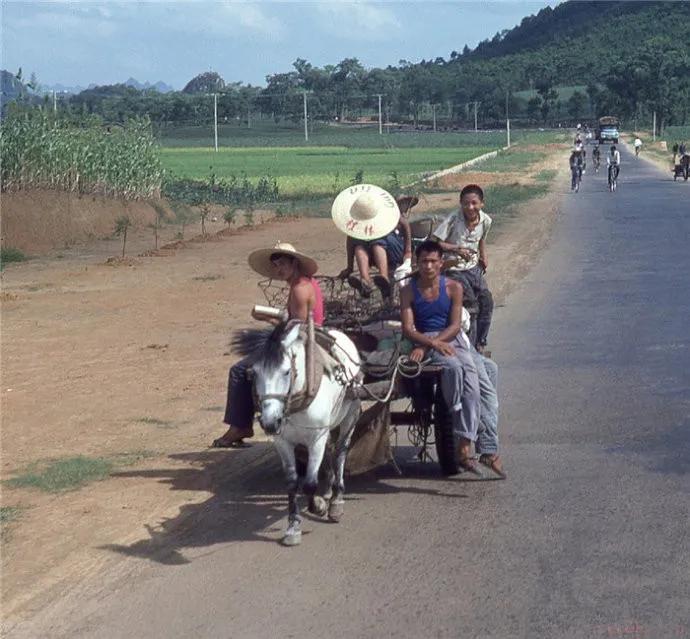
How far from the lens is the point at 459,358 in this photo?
Answer: 8297mm

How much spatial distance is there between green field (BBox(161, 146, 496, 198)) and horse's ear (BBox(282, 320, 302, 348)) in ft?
118

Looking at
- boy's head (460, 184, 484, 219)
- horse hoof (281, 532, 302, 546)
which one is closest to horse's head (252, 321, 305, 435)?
horse hoof (281, 532, 302, 546)

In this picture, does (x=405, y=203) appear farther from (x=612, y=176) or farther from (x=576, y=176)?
(x=612, y=176)

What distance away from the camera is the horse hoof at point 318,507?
768 centimetres

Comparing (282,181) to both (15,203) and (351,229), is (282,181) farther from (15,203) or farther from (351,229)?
(351,229)

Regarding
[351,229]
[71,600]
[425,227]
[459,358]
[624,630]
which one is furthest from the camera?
[425,227]

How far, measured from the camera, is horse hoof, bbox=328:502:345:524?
7.56 m

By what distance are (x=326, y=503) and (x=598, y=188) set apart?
133ft

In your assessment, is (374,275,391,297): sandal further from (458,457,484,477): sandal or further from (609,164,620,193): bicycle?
(609,164,620,193): bicycle

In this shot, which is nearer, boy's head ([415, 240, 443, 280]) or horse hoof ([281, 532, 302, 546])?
horse hoof ([281, 532, 302, 546])

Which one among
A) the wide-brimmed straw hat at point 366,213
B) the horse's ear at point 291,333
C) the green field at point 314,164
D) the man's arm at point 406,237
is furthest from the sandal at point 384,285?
the green field at point 314,164

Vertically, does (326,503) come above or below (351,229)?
below

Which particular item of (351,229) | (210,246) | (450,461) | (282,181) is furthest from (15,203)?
(282,181)

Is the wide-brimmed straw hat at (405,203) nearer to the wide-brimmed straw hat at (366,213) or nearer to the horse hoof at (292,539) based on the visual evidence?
Answer: the wide-brimmed straw hat at (366,213)
